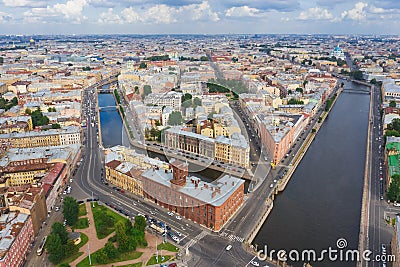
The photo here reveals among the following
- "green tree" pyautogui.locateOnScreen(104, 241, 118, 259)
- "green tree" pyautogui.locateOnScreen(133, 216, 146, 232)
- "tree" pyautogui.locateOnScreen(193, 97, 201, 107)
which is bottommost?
"green tree" pyautogui.locateOnScreen(104, 241, 118, 259)

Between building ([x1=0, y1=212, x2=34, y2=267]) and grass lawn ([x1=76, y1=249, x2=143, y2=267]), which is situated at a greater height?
building ([x1=0, y1=212, x2=34, y2=267])

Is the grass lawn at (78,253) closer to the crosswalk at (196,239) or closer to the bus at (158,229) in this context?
the bus at (158,229)

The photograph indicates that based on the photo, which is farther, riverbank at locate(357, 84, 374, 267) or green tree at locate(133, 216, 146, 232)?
green tree at locate(133, 216, 146, 232)

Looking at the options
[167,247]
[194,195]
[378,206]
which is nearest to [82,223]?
[167,247]

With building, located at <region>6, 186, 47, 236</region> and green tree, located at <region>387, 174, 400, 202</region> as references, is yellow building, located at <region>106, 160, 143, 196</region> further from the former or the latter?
green tree, located at <region>387, 174, 400, 202</region>

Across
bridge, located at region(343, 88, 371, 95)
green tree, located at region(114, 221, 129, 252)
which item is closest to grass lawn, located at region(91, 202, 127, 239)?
green tree, located at region(114, 221, 129, 252)

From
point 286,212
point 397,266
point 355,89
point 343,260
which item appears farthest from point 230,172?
point 355,89
